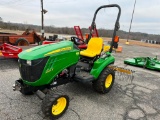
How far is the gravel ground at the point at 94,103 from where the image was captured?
294 cm

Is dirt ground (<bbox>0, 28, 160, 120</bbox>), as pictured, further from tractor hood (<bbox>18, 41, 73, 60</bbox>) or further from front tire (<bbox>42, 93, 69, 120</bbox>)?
tractor hood (<bbox>18, 41, 73, 60</bbox>)

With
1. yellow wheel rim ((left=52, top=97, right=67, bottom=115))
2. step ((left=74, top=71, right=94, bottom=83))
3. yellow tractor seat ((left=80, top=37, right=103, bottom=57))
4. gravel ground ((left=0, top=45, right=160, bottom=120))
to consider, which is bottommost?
gravel ground ((left=0, top=45, right=160, bottom=120))

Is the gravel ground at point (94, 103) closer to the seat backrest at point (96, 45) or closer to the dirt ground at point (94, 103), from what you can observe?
the dirt ground at point (94, 103)

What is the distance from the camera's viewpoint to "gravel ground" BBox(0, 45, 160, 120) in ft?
9.66

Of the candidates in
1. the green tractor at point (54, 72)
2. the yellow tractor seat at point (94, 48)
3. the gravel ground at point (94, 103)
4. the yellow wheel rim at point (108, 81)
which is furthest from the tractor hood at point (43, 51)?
the yellow wheel rim at point (108, 81)

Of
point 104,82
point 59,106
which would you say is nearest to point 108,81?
point 104,82

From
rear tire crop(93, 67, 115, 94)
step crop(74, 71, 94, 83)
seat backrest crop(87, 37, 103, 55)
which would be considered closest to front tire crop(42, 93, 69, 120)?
step crop(74, 71, 94, 83)

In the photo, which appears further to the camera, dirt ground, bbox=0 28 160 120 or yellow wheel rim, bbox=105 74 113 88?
yellow wheel rim, bbox=105 74 113 88

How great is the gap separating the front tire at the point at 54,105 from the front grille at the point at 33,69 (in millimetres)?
387

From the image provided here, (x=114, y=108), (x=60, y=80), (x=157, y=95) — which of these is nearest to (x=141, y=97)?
(x=157, y=95)

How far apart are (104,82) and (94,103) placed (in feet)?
1.84

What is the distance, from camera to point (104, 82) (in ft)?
12.2

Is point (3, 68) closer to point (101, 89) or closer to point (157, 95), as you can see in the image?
point (101, 89)

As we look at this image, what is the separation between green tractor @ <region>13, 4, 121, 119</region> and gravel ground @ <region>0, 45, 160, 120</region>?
0.26 metres
